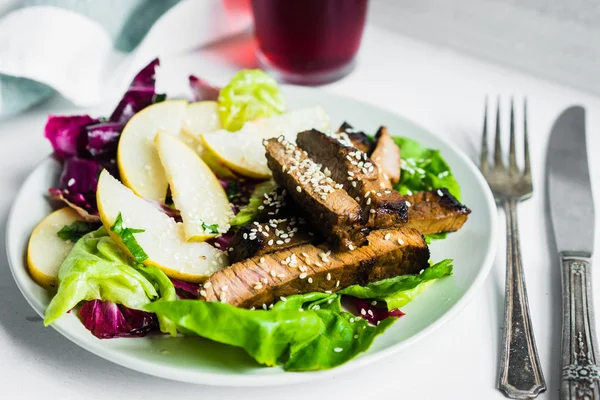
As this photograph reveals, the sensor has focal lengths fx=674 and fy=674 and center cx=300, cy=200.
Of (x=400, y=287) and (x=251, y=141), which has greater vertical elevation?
(x=251, y=141)

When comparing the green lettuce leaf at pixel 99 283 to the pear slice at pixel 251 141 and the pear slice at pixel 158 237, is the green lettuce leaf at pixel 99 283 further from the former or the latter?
the pear slice at pixel 251 141

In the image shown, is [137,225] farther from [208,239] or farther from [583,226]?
[583,226]

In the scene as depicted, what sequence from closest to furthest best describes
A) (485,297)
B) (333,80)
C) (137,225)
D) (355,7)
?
(137,225) < (485,297) < (355,7) < (333,80)

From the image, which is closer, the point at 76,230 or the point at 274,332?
the point at 274,332

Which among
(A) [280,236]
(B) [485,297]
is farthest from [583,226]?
(A) [280,236]

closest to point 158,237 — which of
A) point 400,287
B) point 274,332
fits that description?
point 274,332

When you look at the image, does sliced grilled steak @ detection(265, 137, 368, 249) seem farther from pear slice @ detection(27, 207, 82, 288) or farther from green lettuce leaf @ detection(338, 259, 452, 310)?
pear slice @ detection(27, 207, 82, 288)

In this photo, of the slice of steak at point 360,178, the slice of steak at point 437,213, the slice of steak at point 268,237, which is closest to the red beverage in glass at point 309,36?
the slice of steak at point 360,178

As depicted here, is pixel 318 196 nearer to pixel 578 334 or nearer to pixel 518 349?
pixel 518 349
